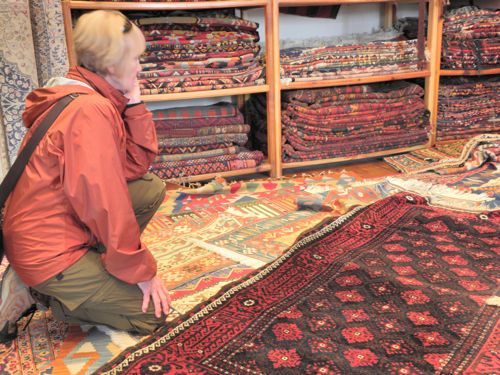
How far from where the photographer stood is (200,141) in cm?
324

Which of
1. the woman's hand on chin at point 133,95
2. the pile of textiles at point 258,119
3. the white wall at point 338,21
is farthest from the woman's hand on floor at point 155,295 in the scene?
the white wall at point 338,21

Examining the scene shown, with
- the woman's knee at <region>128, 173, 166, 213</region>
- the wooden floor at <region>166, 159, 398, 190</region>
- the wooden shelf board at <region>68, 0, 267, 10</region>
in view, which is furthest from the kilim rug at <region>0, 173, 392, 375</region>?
the wooden shelf board at <region>68, 0, 267, 10</region>

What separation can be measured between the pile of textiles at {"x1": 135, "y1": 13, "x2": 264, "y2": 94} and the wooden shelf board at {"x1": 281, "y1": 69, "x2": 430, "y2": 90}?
0.20 meters

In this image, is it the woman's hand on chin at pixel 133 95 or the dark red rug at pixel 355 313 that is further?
the woman's hand on chin at pixel 133 95

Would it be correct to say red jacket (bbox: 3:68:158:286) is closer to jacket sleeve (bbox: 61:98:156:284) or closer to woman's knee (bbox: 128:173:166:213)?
jacket sleeve (bbox: 61:98:156:284)

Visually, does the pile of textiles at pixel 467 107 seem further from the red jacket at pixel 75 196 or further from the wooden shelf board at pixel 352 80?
the red jacket at pixel 75 196

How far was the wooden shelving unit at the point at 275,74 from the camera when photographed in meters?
2.86

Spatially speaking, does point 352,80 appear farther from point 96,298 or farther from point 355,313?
point 96,298

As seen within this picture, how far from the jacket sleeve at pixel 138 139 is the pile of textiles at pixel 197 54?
4.01 feet

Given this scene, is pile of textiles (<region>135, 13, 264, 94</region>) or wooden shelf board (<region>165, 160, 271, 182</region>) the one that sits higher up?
pile of textiles (<region>135, 13, 264, 94</region>)

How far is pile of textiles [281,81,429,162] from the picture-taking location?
337cm

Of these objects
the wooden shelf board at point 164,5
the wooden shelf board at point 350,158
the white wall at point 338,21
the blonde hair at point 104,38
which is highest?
the wooden shelf board at point 164,5

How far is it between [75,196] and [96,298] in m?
0.33

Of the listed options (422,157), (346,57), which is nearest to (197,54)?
(346,57)
